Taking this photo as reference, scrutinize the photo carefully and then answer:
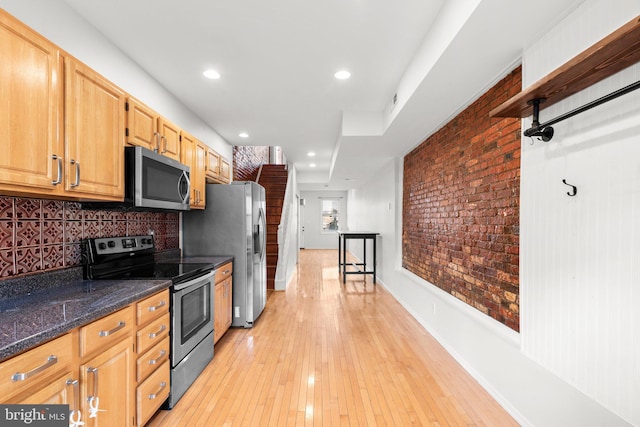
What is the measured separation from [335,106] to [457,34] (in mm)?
2044

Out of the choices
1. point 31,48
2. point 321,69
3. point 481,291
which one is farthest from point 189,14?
point 481,291

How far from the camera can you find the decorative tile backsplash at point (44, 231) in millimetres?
1635

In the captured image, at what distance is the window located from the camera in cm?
1326

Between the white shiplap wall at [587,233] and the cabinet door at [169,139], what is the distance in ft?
9.22

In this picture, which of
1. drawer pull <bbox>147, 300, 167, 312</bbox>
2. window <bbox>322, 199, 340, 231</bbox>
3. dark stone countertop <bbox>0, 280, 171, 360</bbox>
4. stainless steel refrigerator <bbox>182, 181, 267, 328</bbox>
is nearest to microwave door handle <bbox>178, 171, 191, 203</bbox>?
stainless steel refrigerator <bbox>182, 181, 267, 328</bbox>

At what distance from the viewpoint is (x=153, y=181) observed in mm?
2303

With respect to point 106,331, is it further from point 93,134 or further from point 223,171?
point 223,171

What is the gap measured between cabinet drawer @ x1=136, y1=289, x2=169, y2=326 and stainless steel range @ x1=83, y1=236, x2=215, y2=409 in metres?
0.10

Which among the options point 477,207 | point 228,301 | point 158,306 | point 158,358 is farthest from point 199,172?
point 477,207

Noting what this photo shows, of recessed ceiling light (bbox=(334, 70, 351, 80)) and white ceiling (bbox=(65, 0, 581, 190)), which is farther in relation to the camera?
recessed ceiling light (bbox=(334, 70, 351, 80))

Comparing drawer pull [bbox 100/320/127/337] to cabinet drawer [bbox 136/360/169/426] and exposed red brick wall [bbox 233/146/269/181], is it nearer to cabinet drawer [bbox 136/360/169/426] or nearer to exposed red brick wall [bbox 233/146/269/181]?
cabinet drawer [bbox 136/360/169/426]

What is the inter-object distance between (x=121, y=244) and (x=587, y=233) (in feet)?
10.5

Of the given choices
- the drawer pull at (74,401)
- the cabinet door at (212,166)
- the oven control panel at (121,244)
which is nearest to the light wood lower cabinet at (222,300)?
the oven control panel at (121,244)

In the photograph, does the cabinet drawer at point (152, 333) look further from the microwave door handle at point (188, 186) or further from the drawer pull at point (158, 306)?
the microwave door handle at point (188, 186)
